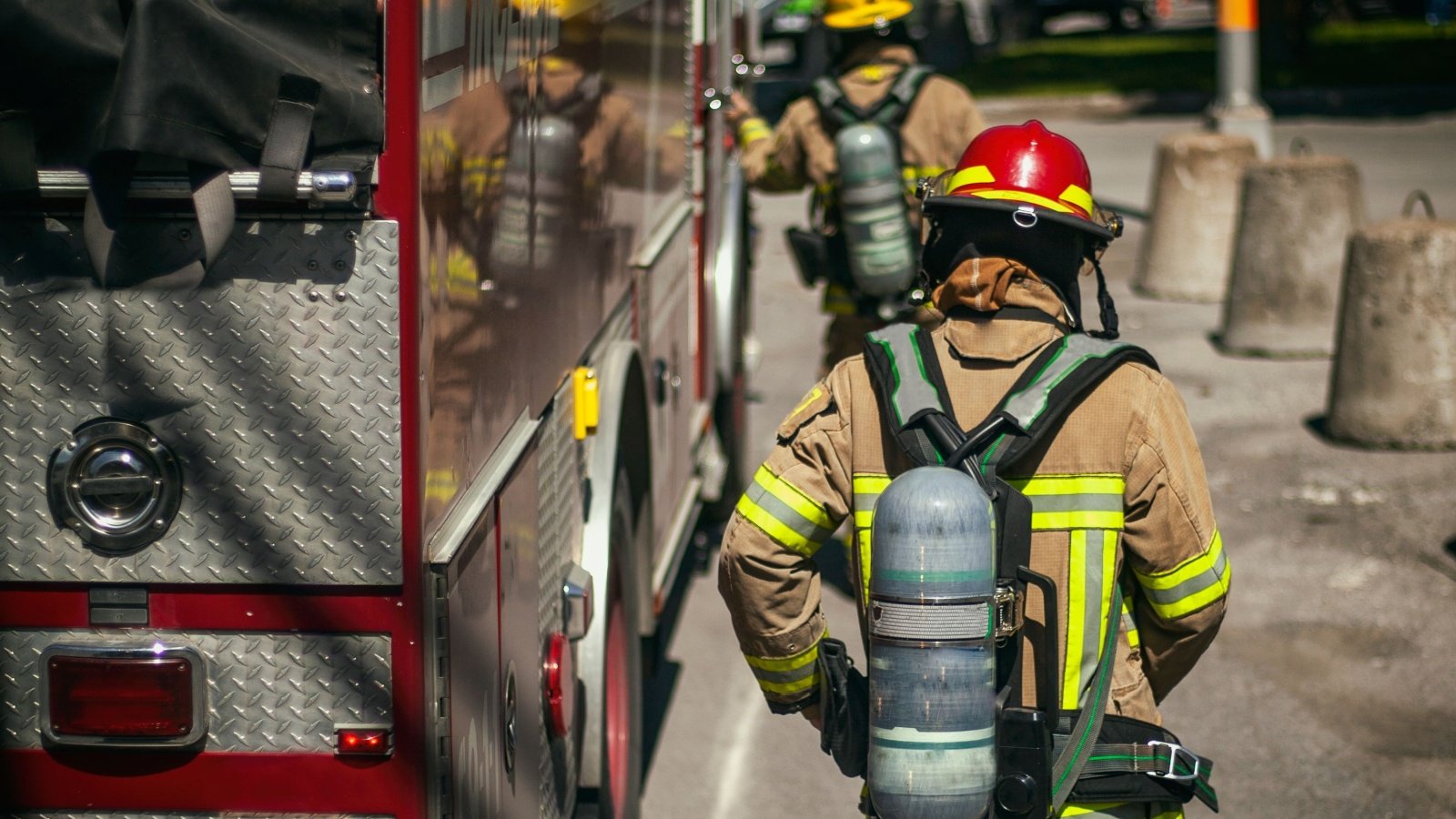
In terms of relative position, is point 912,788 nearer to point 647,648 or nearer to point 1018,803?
point 1018,803

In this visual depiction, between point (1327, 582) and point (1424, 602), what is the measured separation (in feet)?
1.17

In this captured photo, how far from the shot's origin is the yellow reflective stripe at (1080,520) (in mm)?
2672

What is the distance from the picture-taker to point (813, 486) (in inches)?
109

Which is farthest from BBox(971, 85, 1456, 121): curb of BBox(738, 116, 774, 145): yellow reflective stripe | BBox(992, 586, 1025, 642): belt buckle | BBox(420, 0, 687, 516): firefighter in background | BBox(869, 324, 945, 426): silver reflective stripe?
BBox(992, 586, 1025, 642): belt buckle

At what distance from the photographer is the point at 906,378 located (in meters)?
2.73

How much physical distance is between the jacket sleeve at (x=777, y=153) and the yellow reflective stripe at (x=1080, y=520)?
145 inches

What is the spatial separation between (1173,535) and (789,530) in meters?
0.60

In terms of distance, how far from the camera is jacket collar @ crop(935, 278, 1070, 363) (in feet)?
9.02

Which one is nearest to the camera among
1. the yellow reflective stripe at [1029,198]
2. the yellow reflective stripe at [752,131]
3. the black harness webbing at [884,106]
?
the yellow reflective stripe at [1029,198]

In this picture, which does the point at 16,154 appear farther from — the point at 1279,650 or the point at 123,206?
the point at 1279,650

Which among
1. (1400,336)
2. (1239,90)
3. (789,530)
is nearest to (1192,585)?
(789,530)

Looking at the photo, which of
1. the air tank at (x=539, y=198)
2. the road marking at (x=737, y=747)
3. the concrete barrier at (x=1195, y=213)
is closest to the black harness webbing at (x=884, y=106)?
the road marking at (x=737, y=747)

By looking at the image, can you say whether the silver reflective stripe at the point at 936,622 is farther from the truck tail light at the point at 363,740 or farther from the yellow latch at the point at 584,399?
the yellow latch at the point at 584,399

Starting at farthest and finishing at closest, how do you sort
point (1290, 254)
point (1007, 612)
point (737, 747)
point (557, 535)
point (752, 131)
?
point (1290, 254), point (752, 131), point (737, 747), point (557, 535), point (1007, 612)
